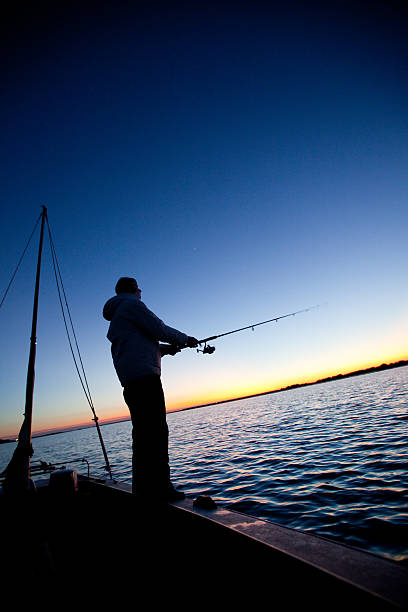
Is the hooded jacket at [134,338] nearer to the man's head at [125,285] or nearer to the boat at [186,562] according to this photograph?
the man's head at [125,285]

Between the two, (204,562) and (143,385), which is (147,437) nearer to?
(143,385)

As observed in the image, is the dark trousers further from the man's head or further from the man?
the man's head

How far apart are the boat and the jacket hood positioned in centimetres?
185

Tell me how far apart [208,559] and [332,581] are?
1186 mm

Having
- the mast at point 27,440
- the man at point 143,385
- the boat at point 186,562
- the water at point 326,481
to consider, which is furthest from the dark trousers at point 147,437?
the water at point 326,481

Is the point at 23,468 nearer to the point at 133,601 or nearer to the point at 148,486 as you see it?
the point at 148,486

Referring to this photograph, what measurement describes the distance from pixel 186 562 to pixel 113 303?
2.65m

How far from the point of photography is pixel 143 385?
314cm

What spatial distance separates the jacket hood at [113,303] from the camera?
3.48m

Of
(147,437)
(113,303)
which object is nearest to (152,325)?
(113,303)

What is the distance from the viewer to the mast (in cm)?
280

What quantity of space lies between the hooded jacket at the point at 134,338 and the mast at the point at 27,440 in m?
1.31

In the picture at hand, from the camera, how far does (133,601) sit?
80.0 inches

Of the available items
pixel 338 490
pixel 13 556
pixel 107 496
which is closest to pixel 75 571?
pixel 13 556
